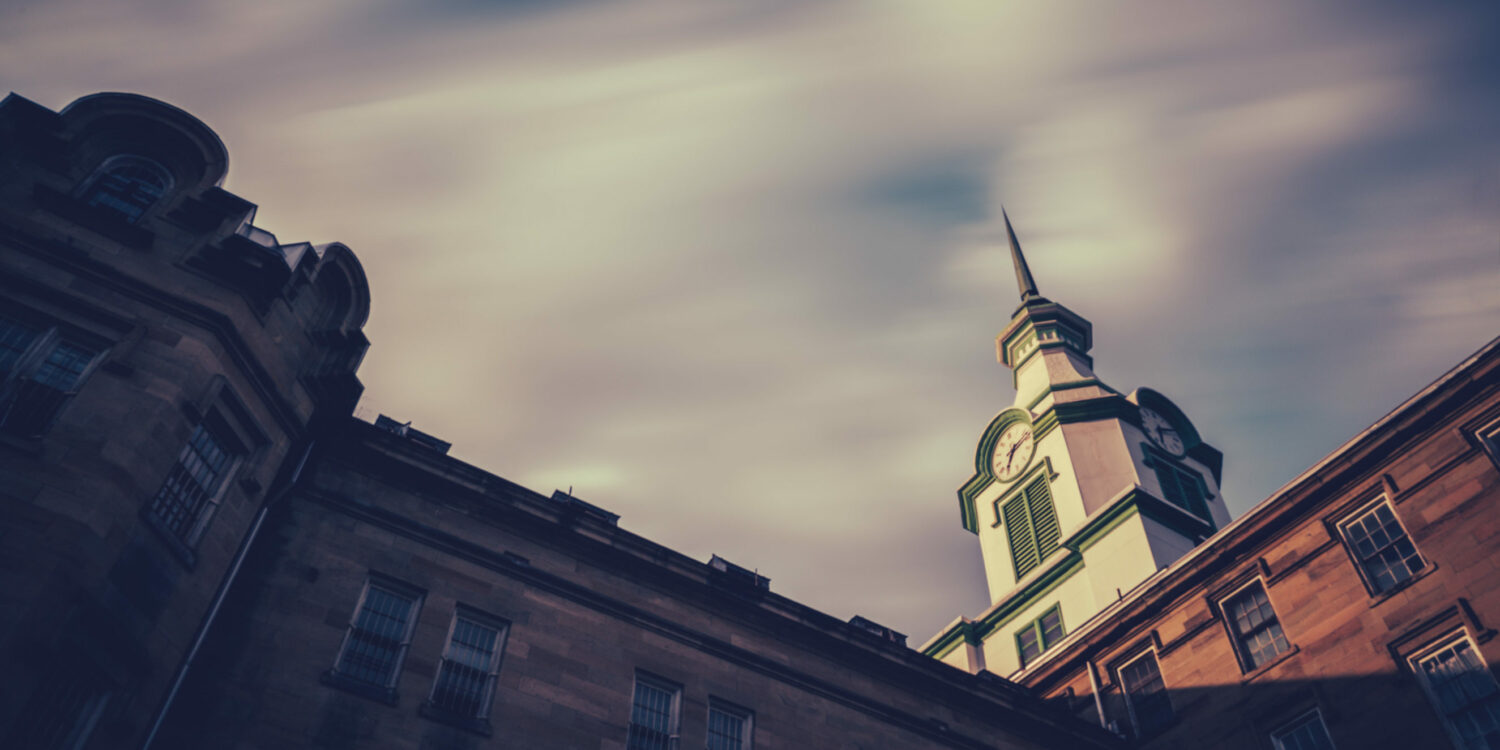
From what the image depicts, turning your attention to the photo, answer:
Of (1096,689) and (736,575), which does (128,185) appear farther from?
(1096,689)

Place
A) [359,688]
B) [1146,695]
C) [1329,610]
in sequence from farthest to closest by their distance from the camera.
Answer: [1146,695] < [1329,610] < [359,688]

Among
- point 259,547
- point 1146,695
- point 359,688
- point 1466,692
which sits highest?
point 1146,695

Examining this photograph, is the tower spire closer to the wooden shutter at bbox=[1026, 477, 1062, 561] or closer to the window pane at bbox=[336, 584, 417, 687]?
the wooden shutter at bbox=[1026, 477, 1062, 561]

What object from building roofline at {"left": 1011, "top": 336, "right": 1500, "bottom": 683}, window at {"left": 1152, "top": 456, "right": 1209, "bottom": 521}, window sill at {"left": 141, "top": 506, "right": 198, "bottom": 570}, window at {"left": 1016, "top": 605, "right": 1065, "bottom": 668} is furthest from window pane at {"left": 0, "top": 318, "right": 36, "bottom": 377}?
window at {"left": 1152, "top": 456, "right": 1209, "bottom": 521}

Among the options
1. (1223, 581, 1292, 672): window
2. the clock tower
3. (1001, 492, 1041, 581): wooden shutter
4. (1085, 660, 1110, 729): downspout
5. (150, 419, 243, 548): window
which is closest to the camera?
(150, 419, 243, 548): window

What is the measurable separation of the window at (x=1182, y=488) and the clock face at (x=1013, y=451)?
202 inches

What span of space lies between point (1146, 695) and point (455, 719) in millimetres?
18411

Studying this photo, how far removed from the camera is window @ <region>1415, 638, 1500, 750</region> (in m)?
20.0

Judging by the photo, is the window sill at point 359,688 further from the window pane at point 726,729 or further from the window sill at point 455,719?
the window pane at point 726,729

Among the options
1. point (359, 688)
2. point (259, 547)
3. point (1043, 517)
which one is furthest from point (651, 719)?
point (1043, 517)

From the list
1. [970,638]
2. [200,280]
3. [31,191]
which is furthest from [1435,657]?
[31,191]

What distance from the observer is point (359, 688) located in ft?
57.2

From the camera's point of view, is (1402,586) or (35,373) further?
(1402,586)

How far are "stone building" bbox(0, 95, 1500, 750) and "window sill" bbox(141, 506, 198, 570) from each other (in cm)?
6
